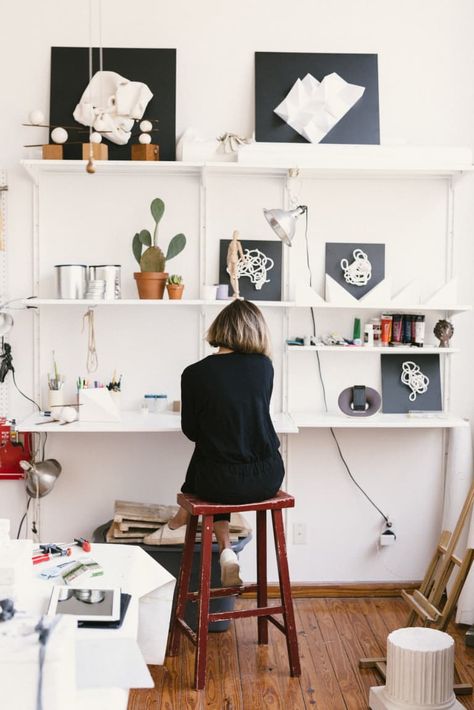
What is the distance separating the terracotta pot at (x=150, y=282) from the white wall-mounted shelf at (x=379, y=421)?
868mm

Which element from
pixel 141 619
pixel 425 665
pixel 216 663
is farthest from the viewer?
pixel 216 663

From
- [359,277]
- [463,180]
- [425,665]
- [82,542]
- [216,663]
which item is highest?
[463,180]

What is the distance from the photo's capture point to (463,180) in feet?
14.0

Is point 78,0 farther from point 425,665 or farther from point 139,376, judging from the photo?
point 425,665

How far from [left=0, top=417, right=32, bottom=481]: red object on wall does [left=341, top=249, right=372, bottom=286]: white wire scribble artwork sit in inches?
67.3

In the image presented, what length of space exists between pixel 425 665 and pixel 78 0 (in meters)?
3.24

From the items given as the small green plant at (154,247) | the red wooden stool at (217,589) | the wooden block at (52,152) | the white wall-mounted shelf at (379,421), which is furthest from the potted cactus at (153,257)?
the red wooden stool at (217,589)

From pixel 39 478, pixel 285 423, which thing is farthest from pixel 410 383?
pixel 39 478

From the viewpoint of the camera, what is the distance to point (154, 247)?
399cm

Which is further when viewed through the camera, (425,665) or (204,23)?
(204,23)

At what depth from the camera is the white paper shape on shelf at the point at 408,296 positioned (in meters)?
4.14

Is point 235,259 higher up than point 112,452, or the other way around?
point 235,259

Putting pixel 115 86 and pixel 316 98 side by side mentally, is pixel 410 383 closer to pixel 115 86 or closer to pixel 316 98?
pixel 316 98

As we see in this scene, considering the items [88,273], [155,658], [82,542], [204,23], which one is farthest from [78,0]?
[155,658]
